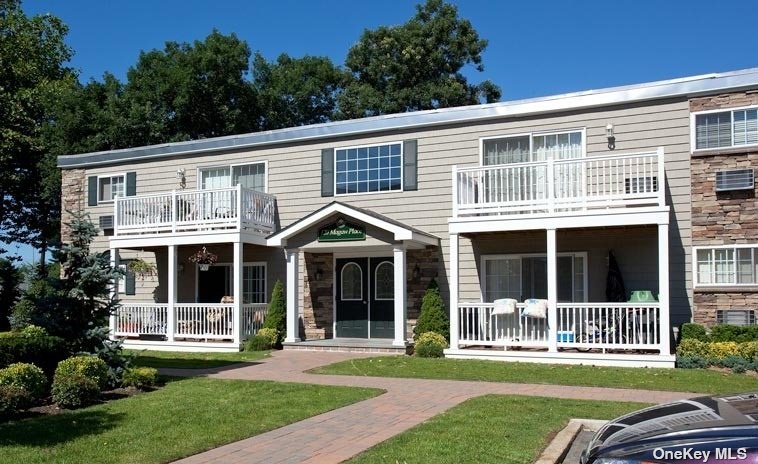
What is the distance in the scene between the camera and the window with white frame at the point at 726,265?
14352mm

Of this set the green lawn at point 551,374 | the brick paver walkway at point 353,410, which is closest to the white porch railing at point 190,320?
the brick paver walkway at point 353,410

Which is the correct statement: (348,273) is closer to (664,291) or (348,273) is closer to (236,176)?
(236,176)

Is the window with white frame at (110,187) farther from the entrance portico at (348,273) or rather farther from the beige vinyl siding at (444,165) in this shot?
the entrance portico at (348,273)

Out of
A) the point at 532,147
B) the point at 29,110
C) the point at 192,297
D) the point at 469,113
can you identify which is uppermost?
the point at 29,110

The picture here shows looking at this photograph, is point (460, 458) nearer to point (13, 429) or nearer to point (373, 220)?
point (13, 429)

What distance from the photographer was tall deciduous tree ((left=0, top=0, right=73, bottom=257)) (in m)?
20.6

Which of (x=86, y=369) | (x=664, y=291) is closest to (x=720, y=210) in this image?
(x=664, y=291)

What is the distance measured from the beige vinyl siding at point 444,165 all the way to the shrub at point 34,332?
8.91 metres

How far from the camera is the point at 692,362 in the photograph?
13.5 meters

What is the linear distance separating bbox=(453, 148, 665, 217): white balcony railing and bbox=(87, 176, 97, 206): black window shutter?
41.4 ft

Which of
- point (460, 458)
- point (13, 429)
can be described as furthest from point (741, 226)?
point (13, 429)

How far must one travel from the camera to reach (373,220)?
54.9 feet

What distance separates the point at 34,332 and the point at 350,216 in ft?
26.3

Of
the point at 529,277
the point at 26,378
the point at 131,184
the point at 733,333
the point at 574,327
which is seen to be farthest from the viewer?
the point at 131,184
